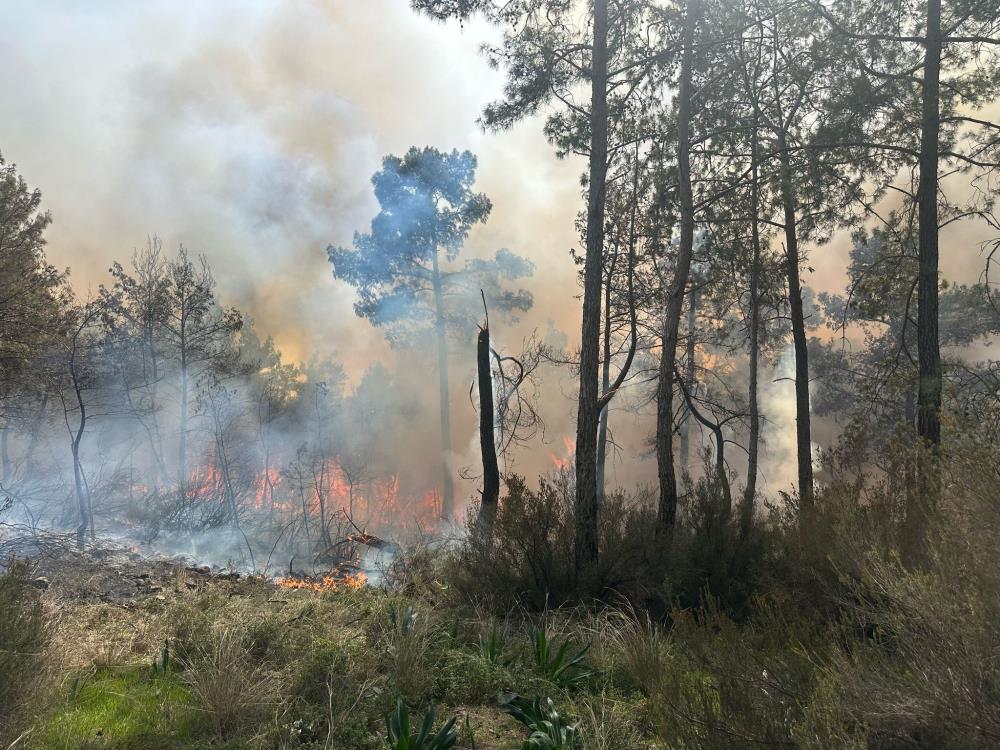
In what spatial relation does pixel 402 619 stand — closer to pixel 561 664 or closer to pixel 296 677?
pixel 296 677

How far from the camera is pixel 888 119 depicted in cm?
1059

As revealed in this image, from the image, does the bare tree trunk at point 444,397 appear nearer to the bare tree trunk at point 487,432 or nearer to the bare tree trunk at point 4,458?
the bare tree trunk at point 487,432

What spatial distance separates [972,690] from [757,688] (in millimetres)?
884

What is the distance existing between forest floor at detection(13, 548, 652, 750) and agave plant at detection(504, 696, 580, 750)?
4.0 inches

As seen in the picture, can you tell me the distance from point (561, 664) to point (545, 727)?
1.22 m

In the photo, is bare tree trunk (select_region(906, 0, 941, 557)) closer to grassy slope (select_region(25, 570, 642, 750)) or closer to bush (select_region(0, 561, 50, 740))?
grassy slope (select_region(25, 570, 642, 750))

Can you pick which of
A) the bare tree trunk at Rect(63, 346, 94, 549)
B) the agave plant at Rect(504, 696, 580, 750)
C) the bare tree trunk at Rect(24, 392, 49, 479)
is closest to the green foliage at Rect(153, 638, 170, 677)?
the agave plant at Rect(504, 696, 580, 750)

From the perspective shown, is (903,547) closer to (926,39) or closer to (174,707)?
(174,707)

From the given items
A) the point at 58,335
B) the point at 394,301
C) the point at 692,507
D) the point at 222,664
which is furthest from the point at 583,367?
the point at 394,301

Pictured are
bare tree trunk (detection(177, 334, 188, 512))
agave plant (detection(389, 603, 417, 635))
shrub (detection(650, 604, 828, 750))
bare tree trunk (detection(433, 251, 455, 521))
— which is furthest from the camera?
bare tree trunk (detection(433, 251, 455, 521))

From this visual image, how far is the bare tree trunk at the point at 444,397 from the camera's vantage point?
2403 centimetres

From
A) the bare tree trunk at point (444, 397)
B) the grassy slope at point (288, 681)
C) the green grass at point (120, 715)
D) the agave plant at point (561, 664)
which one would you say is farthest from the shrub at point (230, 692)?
the bare tree trunk at point (444, 397)

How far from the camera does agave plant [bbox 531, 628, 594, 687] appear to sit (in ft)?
16.4

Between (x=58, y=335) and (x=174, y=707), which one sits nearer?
(x=174, y=707)
